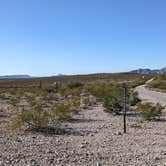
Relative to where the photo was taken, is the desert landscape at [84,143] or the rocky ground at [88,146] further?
the desert landscape at [84,143]

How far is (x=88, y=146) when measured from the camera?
12375 millimetres

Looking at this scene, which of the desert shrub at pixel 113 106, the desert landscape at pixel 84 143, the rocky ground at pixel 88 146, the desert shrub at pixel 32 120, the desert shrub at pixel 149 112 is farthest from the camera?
the desert shrub at pixel 113 106

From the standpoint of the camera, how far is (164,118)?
20984mm

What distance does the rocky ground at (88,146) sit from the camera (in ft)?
33.7

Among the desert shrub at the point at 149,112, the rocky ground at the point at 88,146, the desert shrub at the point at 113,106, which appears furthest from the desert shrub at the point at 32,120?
the desert shrub at the point at 113,106

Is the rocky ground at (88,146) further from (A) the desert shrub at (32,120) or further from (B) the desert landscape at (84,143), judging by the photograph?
(A) the desert shrub at (32,120)

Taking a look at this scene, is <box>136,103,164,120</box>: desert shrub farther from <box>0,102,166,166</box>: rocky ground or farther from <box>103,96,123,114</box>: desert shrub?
<box>103,96,123,114</box>: desert shrub

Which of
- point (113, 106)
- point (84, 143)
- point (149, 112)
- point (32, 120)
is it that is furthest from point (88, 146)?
point (113, 106)

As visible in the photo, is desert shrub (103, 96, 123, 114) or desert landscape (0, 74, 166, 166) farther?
desert shrub (103, 96, 123, 114)

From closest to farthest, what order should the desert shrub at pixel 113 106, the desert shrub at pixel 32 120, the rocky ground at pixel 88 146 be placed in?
the rocky ground at pixel 88 146, the desert shrub at pixel 32 120, the desert shrub at pixel 113 106

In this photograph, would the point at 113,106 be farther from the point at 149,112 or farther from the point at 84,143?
the point at 84,143

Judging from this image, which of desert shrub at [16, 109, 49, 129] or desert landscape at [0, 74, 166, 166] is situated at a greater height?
desert shrub at [16, 109, 49, 129]

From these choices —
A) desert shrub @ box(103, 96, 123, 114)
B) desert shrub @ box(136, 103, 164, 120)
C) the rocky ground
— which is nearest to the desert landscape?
the rocky ground

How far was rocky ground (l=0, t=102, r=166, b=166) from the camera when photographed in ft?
33.7
